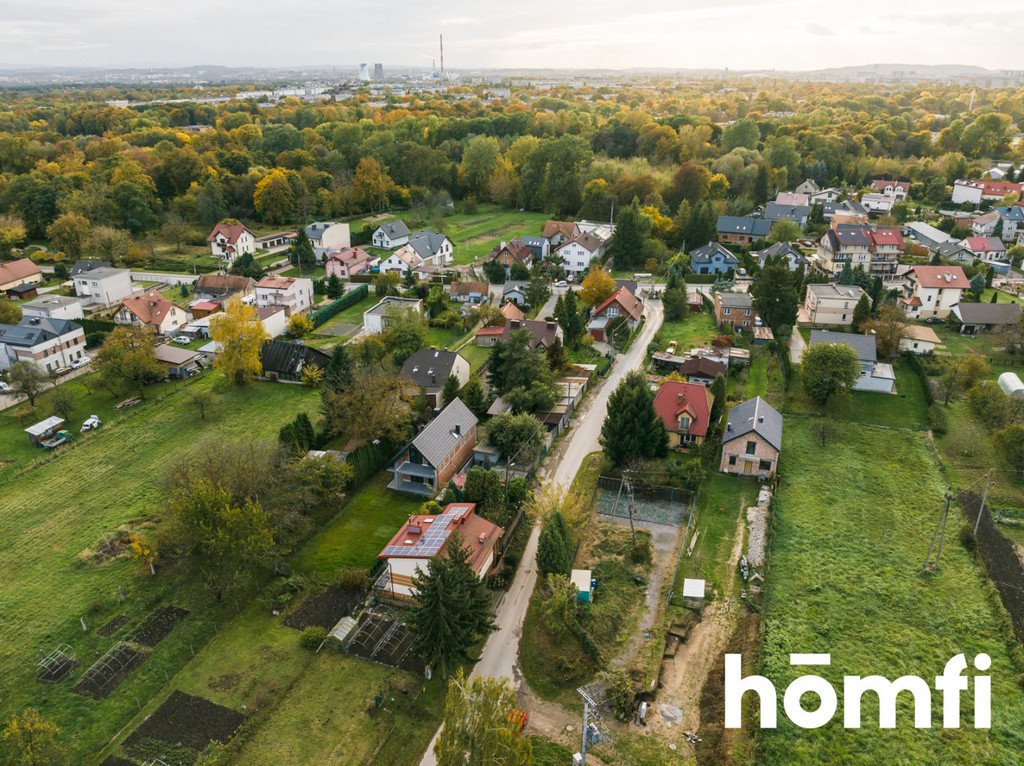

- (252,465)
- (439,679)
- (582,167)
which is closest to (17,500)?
(252,465)

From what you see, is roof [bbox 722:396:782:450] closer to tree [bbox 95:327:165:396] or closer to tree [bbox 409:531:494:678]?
tree [bbox 409:531:494:678]

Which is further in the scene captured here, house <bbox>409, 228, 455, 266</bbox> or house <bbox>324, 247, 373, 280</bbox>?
house <bbox>409, 228, 455, 266</bbox>

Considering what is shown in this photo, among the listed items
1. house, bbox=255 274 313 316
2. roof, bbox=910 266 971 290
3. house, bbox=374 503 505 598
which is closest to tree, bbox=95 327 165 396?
house, bbox=255 274 313 316

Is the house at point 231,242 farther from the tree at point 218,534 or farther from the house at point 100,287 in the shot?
the tree at point 218,534

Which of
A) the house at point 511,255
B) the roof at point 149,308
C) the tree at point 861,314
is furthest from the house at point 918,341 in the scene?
the roof at point 149,308

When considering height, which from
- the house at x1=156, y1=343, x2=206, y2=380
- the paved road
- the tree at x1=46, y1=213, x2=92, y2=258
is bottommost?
the paved road

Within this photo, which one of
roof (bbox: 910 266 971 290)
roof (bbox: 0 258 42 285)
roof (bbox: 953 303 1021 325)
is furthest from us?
roof (bbox: 0 258 42 285)

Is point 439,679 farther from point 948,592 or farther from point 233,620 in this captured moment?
point 948,592
